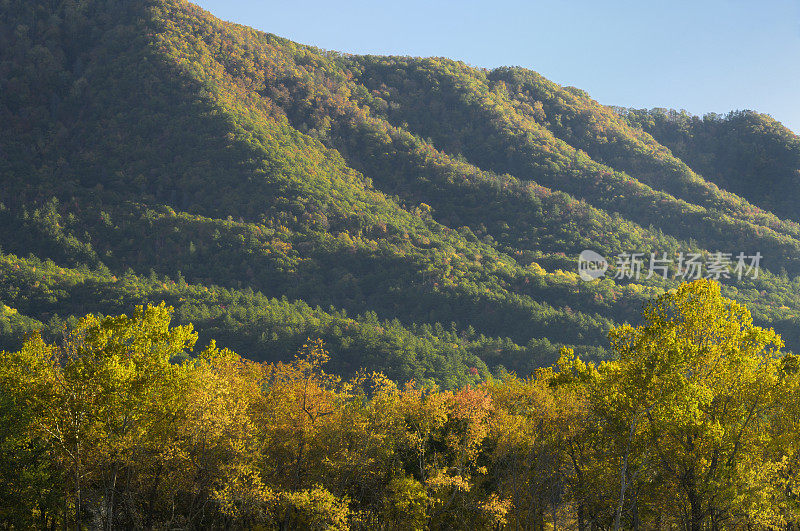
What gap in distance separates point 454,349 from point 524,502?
4438 inches

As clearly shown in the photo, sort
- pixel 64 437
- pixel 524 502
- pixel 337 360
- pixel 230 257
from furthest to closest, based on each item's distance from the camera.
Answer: pixel 230 257 < pixel 337 360 < pixel 524 502 < pixel 64 437

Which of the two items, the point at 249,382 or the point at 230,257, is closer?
the point at 249,382

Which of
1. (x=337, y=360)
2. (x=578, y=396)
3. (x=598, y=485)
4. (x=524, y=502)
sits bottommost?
(x=337, y=360)

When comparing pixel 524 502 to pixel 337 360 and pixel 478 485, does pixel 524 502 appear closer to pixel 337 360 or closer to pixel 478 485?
pixel 478 485

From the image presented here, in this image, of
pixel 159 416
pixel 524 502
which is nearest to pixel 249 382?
pixel 159 416

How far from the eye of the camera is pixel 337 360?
Result: 140m

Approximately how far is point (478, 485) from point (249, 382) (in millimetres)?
17711

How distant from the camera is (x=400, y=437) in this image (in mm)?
38594

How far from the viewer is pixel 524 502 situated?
40.2 metres

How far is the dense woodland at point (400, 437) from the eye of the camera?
94.5 feet

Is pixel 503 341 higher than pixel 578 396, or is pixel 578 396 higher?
pixel 578 396

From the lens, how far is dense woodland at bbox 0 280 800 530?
2880 centimetres

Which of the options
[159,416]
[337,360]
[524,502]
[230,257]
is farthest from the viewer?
[230,257]

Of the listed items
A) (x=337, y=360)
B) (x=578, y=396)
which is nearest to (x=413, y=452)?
(x=578, y=396)
